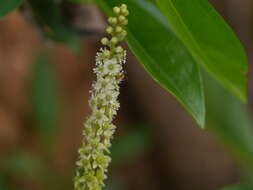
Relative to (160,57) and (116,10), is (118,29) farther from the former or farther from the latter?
(160,57)

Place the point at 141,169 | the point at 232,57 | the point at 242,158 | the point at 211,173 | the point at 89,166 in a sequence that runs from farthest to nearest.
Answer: the point at 141,169 → the point at 211,173 → the point at 242,158 → the point at 232,57 → the point at 89,166

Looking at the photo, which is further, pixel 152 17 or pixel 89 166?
pixel 152 17

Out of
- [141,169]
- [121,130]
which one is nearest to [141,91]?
[121,130]

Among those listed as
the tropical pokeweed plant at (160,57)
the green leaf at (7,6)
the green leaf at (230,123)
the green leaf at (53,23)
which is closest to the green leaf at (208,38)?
the tropical pokeweed plant at (160,57)

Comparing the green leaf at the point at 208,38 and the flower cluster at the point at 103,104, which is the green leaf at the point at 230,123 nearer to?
the green leaf at the point at 208,38

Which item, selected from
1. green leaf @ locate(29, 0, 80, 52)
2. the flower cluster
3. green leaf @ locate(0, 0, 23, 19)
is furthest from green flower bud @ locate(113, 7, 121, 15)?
green leaf @ locate(29, 0, 80, 52)

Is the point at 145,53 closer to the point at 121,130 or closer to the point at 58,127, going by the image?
the point at 58,127

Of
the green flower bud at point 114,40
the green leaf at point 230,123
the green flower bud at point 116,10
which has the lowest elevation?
the green leaf at point 230,123

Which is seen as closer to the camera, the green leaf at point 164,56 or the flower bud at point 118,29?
the flower bud at point 118,29

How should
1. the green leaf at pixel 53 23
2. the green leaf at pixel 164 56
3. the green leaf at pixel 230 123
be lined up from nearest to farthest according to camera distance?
the green leaf at pixel 164 56 < the green leaf at pixel 53 23 < the green leaf at pixel 230 123
